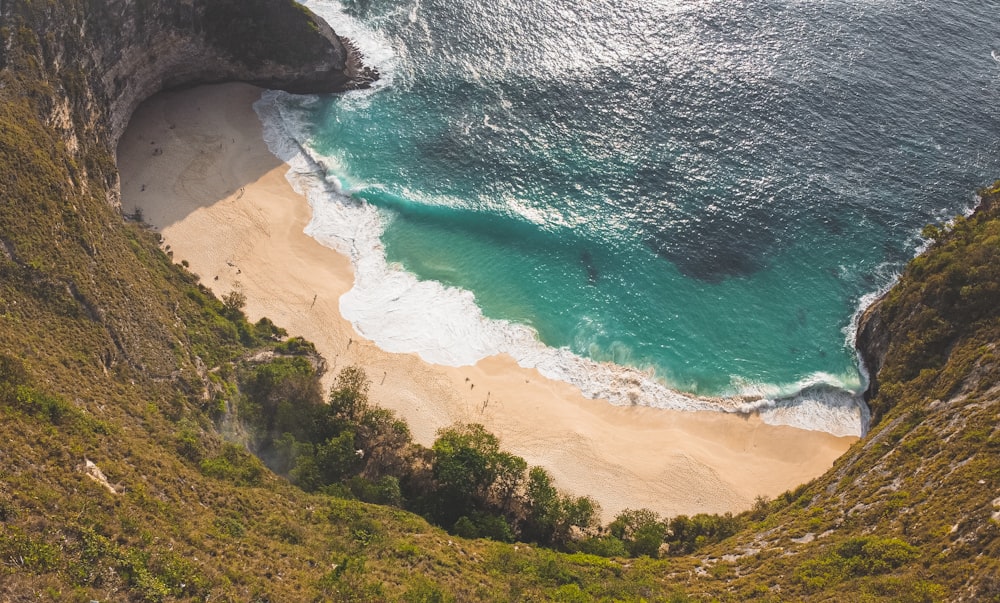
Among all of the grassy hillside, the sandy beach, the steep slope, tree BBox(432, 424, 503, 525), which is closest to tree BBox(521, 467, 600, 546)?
the grassy hillside

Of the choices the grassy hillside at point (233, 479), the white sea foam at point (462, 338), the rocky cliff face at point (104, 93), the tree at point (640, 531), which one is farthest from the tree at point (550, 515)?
the rocky cliff face at point (104, 93)

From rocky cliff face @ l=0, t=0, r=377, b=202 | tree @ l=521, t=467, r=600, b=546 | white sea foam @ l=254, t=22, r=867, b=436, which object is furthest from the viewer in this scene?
white sea foam @ l=254, t=22, r=867, b=436

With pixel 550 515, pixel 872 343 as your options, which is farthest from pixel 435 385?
pixel 872 343

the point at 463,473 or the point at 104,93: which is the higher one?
the point at 104,93

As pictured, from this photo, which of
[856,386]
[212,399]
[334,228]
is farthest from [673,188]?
[212,399]

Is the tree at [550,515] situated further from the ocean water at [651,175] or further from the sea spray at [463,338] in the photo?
the ocean water at [651,175]

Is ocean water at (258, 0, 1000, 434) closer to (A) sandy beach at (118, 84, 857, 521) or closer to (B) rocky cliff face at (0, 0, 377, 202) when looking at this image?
(A) sandy beach at (118, 84, 857, 521)

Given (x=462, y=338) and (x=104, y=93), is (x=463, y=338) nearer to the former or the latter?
(x=462, y=338)
